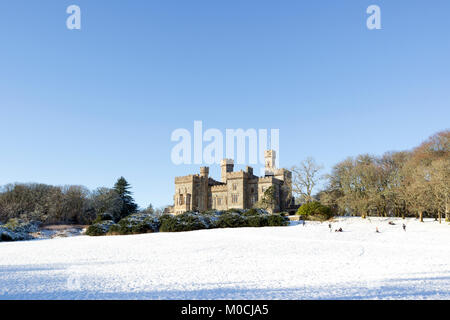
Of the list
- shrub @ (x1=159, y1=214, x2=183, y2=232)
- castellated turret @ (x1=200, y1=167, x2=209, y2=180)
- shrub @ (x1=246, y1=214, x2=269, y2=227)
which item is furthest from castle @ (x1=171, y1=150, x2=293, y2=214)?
shrub @ (x1=159, y1=214, x2=183, y2=232)

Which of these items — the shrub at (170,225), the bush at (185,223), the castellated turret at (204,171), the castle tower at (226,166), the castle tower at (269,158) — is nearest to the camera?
the shrub at (170,225)

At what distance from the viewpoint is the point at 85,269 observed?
1052 centimetres

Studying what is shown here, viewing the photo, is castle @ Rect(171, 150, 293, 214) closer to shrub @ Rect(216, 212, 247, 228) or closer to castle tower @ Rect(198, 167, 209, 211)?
castle tower @ Rect(198, 167, 209, 211)

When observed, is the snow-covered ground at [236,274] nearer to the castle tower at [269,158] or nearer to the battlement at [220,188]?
the battlement at [220,188]

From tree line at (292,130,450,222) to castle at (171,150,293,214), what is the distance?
5805 millimetres

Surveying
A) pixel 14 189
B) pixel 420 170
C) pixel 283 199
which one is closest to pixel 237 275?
pixel 420 170

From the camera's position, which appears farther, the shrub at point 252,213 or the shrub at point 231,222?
the shrub at point 252,213

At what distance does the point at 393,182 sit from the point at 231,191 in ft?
72.7

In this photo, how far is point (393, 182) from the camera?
38.9m

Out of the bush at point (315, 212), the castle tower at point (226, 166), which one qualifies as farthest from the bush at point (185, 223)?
the castle tower at point (226, 166)

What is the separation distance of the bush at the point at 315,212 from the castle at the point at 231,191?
44.0 feet

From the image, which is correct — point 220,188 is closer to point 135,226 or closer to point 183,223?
point 183,223

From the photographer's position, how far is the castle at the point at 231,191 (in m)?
51.0
